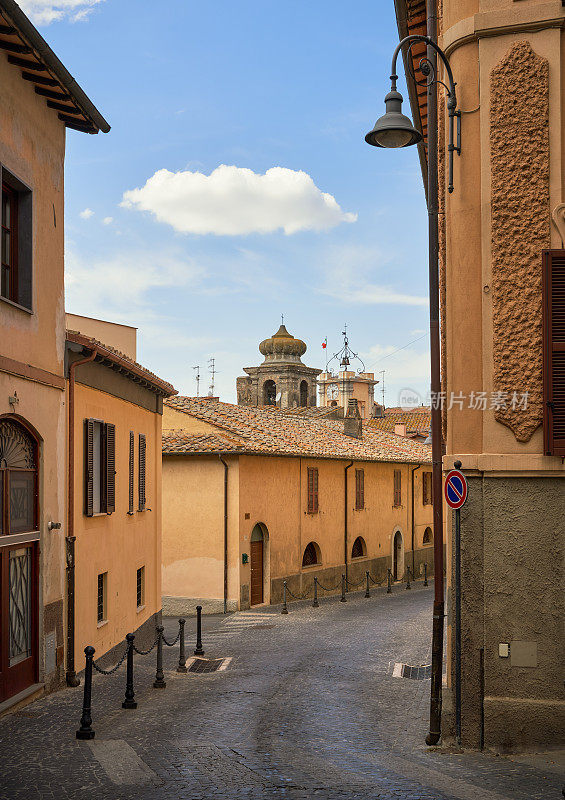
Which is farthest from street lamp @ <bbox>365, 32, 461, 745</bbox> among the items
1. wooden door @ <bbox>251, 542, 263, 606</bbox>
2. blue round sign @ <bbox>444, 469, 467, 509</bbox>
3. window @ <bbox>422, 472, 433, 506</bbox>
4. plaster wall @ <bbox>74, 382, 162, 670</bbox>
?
window @ <bbox>422, 472, 433, 506</bbox>

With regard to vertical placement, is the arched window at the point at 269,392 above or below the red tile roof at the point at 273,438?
above

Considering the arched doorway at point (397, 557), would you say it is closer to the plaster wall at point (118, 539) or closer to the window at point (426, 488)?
the window at point (426, 488)

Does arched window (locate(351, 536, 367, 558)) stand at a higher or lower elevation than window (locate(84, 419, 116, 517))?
lower

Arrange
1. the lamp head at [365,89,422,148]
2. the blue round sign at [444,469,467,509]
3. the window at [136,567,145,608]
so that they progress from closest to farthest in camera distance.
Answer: the blue round sign at [444,469,467,509], the lamp head at [365,89,422,148], the window at [136,567,145,608]

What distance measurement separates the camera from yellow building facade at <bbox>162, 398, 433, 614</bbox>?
2697 cm

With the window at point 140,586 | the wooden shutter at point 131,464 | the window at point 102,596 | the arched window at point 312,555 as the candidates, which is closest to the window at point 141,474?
the wooden shutter at point 131,464

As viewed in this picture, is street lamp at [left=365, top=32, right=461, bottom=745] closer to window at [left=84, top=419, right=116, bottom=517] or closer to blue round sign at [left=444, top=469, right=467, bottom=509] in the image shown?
blue round sign at [left=444, top=469, right=467, bottom=509]

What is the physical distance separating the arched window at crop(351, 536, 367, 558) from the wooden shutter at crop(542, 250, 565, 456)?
89.1 ft

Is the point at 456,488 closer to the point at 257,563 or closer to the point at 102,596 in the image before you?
the point at 102,596

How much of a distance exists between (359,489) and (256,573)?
8796mm

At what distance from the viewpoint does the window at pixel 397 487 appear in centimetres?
3966

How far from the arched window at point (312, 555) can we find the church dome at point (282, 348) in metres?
29.3

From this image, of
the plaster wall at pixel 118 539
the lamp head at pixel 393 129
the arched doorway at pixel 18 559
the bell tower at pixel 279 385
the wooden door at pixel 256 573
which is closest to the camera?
the lamp head at pixel 393 129

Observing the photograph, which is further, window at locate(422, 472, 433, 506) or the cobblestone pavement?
window at locate(422, 472, 433, 506)
